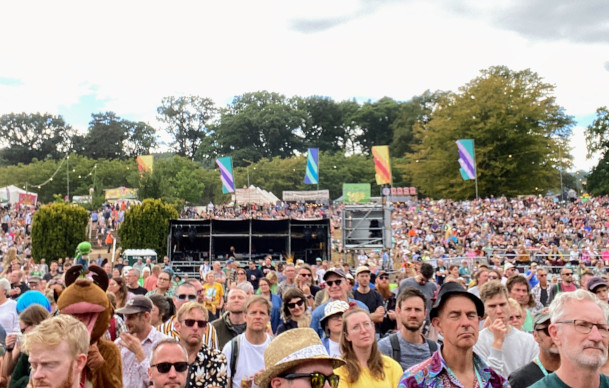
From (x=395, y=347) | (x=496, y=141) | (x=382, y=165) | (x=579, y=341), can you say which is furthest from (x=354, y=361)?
(x=496, y=141)

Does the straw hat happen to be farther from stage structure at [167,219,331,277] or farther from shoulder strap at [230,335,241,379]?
stage structure at [167,219,331,277]

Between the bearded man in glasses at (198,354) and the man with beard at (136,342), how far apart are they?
9.6 inches

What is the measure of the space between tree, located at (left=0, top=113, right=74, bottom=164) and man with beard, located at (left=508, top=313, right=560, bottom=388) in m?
102

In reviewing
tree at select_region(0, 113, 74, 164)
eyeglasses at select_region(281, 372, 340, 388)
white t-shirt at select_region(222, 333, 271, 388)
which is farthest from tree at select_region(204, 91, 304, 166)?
eyeglasses at select_region(281, 372, 340, 388)

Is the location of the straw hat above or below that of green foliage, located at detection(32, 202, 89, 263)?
below

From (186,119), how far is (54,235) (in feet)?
267

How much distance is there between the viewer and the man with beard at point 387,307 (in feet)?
28.9

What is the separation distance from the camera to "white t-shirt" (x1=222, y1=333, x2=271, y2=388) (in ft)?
17.6

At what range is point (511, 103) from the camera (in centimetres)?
5284

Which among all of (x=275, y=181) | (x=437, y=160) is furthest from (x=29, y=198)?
(x=437, y=160)

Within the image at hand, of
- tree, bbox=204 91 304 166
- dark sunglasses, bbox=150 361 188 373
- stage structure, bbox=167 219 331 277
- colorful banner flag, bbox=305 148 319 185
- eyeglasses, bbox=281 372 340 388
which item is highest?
tree, bbox=204 91 304 166

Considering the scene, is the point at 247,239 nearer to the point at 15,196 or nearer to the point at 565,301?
the point at 565,301

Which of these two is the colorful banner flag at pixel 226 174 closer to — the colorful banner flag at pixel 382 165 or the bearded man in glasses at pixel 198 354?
the colorful banner flag at pixel 382 165

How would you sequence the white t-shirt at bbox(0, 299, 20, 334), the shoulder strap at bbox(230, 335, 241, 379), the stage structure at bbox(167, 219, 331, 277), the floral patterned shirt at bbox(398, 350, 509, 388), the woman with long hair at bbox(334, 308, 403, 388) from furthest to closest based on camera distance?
1. the stage structure at bbox(167, 219, 331, 277)
2. the white t-shirt at bbox(0, 299, 20, 334)
3. the shoulder strap at bbox(230, 335, 241, 379)
4. the woman with long hair at bbox(334, 308, 403, 388)
5. the floral patterned shirt at bbox(398, 350, 509, 388)
